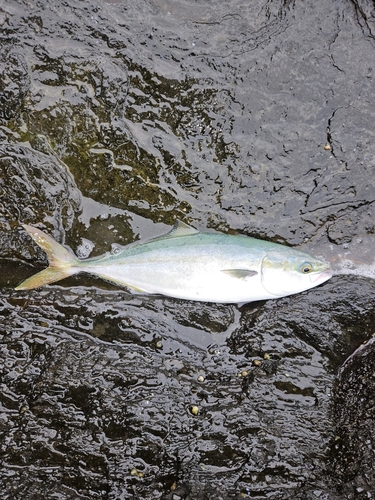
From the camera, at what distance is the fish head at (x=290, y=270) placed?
2.95 metres

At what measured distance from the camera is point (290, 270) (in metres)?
2.95

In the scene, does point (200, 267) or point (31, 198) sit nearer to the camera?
point (200, 267)

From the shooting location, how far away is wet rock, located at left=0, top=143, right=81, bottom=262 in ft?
→ 10.4

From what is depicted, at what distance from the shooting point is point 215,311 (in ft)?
10.7

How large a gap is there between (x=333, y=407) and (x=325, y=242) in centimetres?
132

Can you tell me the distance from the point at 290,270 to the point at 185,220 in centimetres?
93

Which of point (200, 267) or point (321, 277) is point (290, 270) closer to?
point (321, 277)

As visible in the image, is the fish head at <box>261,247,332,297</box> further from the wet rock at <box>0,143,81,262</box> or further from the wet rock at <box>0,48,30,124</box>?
the wet rock at <box>0,48,30,124</box>

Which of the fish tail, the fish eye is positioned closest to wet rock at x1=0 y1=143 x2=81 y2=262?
the fish tail

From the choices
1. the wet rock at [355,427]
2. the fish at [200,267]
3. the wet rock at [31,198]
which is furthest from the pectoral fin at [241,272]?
the wet rock at [31,198]

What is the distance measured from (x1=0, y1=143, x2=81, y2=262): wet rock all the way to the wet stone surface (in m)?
0.01

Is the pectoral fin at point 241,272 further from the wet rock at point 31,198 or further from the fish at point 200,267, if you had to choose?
the wet rock at point 31,198

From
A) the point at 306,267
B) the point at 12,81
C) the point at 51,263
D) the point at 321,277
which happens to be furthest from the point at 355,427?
the point at 12,81

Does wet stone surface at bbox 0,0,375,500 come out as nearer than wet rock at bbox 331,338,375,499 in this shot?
No
